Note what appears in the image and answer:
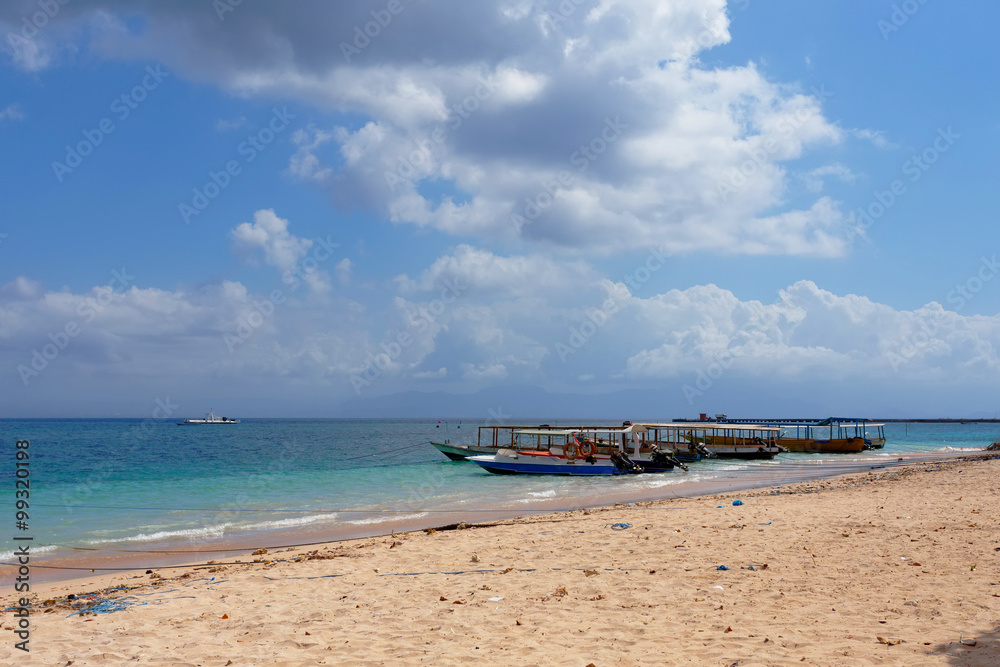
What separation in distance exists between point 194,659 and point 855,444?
6195 centimetres

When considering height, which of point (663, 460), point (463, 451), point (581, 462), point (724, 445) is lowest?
point (724, 445)

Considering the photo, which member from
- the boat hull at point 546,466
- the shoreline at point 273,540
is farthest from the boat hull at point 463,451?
the shoreline at point 273,540

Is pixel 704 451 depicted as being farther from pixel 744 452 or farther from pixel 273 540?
pixel 273 540

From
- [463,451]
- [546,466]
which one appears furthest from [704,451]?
[546,466]

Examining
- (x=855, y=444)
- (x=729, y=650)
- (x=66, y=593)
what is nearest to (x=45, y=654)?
(x=66, y=593)

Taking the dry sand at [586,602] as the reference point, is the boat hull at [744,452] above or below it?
below

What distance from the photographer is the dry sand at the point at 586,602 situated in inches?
256

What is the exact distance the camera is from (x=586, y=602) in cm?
820

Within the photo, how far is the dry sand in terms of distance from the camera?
650 cm

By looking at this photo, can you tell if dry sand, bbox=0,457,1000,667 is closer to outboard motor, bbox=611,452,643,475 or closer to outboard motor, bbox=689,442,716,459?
outboard motor, bbox=611,452,643,475

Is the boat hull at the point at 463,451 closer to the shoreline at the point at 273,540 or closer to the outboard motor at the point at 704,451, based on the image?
the outboard motor at the point at 704,451

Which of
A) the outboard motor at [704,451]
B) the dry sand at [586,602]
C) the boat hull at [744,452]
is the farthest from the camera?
the boat hull at [744,452]

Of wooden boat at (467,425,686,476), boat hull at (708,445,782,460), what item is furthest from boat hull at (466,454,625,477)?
boat hull at (708,445,782,460)

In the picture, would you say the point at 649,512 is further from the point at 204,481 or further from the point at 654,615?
the point at 204,481
